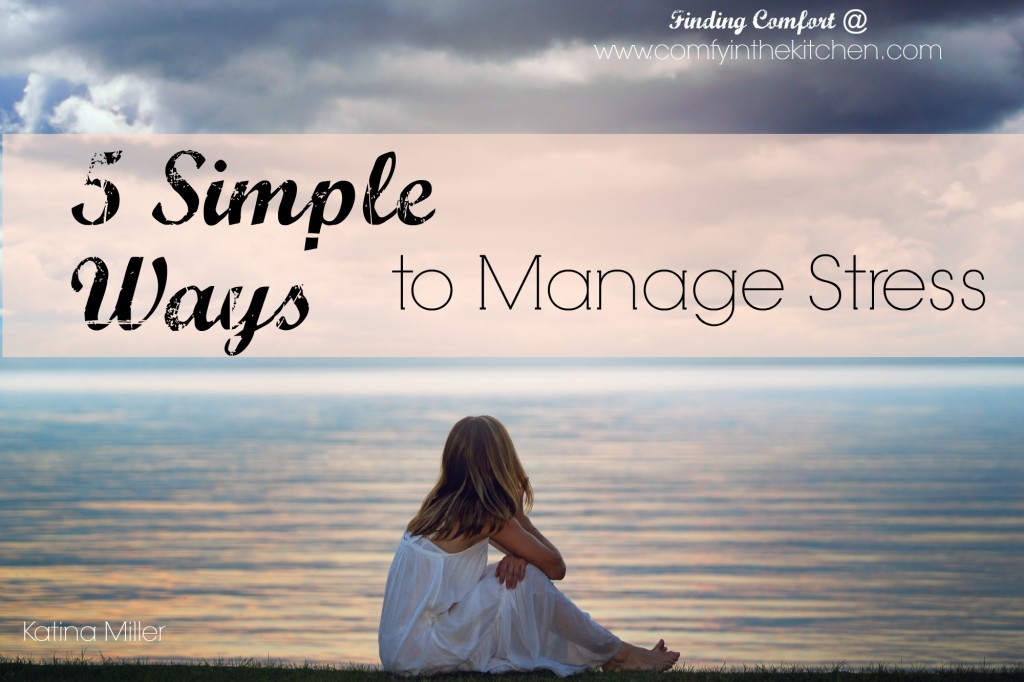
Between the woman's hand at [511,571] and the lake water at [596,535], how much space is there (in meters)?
2.79

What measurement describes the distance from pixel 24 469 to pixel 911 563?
51.0ft

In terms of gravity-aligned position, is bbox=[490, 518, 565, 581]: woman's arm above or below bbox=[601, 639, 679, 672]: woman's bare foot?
above

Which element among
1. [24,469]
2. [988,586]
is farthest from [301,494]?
[988,586]

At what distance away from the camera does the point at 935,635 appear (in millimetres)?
9500

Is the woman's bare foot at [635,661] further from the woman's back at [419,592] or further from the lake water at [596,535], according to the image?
the lake water at [596,535]

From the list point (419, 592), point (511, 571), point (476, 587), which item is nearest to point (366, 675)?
point (419, 592)

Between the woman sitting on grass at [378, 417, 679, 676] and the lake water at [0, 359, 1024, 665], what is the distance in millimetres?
2591

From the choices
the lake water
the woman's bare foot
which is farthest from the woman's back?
the lake water

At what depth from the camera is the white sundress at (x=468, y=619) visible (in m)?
5.91

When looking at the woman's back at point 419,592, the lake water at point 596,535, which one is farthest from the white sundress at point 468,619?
the lake water at point 596,535

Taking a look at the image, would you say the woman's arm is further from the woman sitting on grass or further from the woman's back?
the woman's back

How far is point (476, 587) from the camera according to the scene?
6.00 metres

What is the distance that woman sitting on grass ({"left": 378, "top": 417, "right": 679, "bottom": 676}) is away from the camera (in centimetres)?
591

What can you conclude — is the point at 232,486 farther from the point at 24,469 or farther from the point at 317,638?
the point at 317,638
